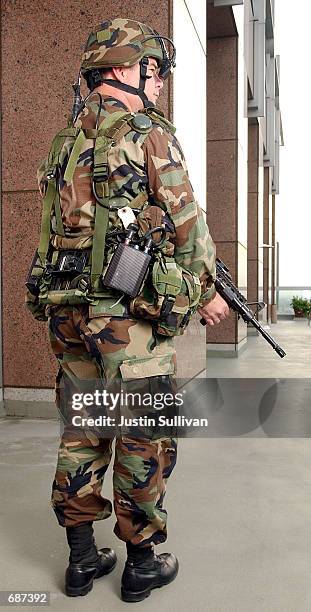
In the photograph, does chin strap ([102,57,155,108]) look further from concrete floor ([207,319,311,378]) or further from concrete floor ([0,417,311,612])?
concrete floor ([207,319,311,378])

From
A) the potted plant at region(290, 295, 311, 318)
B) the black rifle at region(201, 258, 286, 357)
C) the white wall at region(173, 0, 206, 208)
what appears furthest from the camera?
the potted plant at region(290, 295, 311, 318)

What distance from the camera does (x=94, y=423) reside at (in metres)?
2.01

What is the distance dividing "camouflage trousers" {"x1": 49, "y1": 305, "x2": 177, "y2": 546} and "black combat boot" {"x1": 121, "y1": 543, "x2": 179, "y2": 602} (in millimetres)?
59

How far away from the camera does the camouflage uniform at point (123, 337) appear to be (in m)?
1.88

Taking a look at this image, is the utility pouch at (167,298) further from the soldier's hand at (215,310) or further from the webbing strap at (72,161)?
the webbing strap at (72,161)

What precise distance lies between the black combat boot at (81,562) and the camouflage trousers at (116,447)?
0.05m

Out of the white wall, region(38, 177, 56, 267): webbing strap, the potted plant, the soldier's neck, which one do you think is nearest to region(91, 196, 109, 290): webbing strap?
region(38, 177, 56, 267): webbing strap

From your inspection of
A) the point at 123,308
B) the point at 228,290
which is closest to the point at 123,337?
the point at 123,308

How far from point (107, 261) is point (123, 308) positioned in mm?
153

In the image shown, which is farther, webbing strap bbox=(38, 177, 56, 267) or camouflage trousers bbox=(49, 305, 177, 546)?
webbing strap bbox=(38, 177, 56, 267)

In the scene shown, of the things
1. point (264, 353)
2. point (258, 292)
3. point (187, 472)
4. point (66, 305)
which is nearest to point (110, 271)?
point (66, 305)

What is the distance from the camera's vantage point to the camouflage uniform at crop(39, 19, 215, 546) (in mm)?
1876

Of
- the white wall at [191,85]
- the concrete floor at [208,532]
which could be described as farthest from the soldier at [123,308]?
the white wall at [191,85]

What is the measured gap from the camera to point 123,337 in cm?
187
